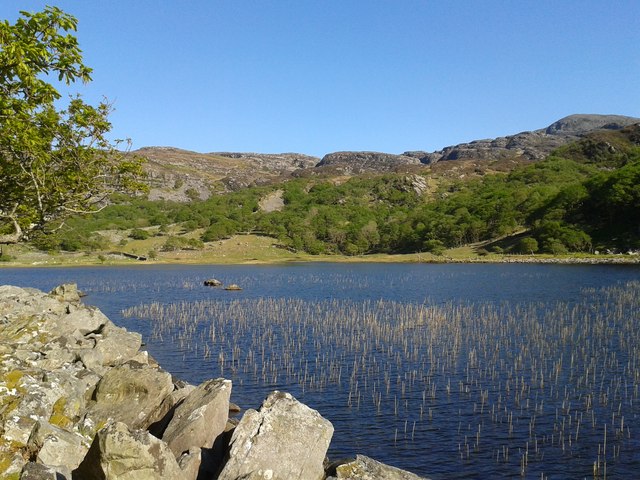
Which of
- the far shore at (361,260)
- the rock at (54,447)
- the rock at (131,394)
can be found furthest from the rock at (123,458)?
the far shore at (361,260)

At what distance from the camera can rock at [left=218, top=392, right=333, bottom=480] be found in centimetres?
1244

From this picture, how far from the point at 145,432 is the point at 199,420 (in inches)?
110

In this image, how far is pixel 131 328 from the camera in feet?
169

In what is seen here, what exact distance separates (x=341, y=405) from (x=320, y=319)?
2655 cm

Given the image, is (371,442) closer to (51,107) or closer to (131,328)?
(51,107)

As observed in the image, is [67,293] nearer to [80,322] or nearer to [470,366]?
[80,322]

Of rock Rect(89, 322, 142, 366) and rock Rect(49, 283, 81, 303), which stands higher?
rock Rect(89, 322, 142, 366)

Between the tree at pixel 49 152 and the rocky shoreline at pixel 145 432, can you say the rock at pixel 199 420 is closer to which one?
the rocky shoreline at pixel 145 432

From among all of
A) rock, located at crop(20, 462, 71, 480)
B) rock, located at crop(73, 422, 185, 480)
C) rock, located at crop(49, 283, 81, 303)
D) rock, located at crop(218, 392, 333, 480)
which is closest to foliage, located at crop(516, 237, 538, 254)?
rock, located at crop(49, 283, 81, 303)

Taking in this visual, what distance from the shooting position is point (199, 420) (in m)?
14.8

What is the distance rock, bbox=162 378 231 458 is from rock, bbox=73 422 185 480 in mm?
2286

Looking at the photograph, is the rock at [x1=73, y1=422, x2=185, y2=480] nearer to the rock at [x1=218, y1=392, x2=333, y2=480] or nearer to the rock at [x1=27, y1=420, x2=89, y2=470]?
the rock at [x1=27, y1=420, x2=89, y2=470]

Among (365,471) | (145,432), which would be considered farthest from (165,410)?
(365,471)

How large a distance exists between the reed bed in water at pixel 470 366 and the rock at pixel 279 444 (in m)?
8.83
